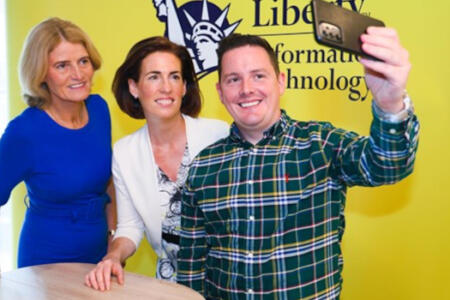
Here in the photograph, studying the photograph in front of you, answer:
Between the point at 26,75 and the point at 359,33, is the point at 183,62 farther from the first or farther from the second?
the point at 359,33

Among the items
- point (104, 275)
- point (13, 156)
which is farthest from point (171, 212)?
point (13, 156)

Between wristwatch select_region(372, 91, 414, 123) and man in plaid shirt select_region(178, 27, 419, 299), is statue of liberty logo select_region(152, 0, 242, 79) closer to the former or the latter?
man in plaid shirt select_region(178, 27, 419, 299)

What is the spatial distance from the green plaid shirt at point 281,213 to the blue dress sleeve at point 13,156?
817 millimetres

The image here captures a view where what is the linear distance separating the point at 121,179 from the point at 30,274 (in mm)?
495

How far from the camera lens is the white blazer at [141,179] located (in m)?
1.87

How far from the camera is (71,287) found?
149cm

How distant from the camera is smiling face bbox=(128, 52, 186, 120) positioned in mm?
1851

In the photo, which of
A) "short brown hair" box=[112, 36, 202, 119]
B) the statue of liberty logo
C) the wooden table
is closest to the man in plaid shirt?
the wooden table

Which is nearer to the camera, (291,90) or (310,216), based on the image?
(310,216)

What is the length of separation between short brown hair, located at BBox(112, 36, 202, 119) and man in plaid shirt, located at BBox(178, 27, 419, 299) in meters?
0.45

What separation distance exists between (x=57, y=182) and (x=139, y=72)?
1.82ft

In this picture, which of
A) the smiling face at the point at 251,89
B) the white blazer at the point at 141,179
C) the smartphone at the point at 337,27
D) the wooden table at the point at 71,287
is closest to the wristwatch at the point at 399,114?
the smartphone at the point at 337,27

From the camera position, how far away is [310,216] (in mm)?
1403

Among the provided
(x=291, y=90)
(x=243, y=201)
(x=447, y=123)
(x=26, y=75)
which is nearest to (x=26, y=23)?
(x=26, y=75)
